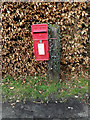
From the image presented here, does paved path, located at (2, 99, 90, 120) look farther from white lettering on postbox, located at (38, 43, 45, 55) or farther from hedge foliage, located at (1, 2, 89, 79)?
white lettering on postbox, located at (38, 43, 45, 55)

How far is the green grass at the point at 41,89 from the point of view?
327 centimetres

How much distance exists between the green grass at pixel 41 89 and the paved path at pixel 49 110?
0.65ft

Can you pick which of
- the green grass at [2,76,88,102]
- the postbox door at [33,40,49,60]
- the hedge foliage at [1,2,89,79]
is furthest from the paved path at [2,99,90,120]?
the postbox door at [33,40,49,60]

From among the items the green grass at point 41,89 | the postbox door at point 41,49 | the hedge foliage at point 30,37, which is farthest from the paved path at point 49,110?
the postbox door at point 41,49

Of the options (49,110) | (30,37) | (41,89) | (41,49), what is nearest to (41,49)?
(41,49)

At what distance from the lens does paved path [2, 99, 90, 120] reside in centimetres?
276

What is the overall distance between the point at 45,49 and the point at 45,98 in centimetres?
129

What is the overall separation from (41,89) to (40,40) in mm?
1412

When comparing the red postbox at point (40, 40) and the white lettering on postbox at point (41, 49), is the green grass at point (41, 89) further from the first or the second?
the white lettering on postbox at point (41, 49)

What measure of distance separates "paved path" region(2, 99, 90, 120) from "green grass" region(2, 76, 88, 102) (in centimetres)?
20

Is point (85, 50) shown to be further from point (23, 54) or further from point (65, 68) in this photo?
point (23, 54)

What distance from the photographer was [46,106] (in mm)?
3014

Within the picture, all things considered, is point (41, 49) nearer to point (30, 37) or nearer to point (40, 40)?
point (40, 40)

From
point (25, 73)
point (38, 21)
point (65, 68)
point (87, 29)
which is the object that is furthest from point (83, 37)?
point (25, 73)
